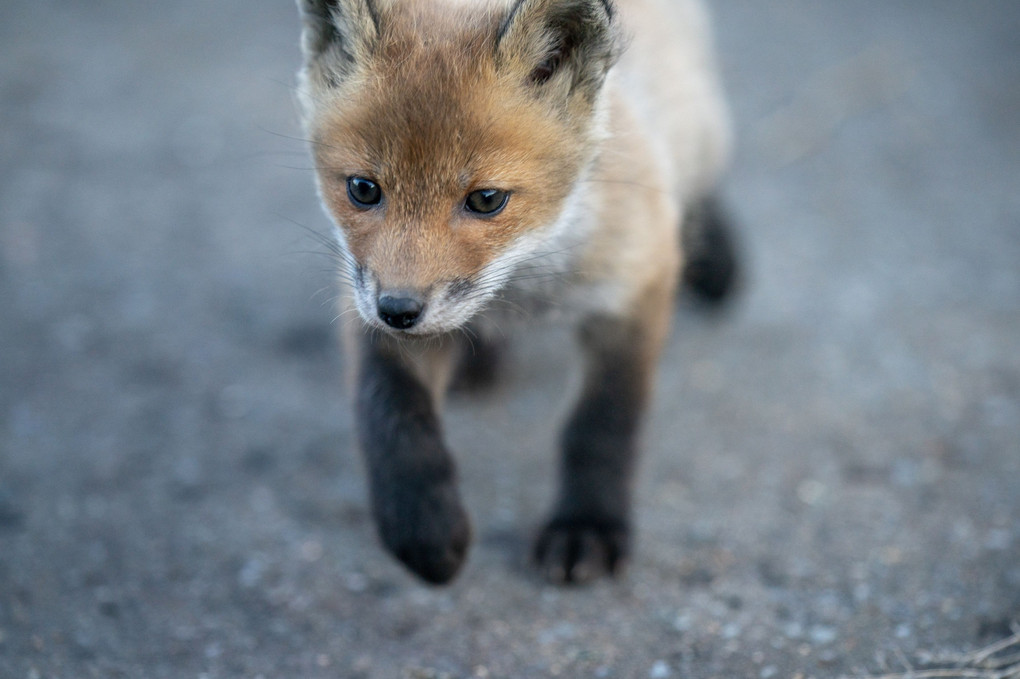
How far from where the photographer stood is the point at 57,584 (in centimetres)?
318

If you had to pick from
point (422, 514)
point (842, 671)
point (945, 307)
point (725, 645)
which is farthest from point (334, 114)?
point (945, 307)

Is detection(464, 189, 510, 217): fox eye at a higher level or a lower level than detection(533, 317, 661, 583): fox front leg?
higher

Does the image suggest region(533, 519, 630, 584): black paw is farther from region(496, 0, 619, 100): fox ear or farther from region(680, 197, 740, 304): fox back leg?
region(680, 197, 740, 304): fox back leg

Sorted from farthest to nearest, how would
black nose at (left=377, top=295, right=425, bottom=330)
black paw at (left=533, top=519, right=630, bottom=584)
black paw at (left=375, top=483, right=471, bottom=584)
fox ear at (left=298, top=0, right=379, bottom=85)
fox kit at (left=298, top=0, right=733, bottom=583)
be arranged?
black paw at (left=533, top=519, right=630, bottom=584), black paw at (left=375, top=483, right=471, bottom=584), fox ear at (left=298, top=0, right=379, bottom=85), fox kit at (left=298, top=0, right=733, bottom=583), black nose at (left=377, top=295, right=425, bottom=330)

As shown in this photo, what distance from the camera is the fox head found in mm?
2592

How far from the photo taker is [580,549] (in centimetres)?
331

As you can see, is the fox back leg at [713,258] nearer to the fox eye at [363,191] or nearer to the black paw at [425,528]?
the black paw at [425,528]

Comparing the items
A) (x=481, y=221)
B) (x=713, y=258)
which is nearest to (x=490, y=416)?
(x=713, y=258)

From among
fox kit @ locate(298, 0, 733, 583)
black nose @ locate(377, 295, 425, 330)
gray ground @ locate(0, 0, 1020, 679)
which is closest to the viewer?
black nose @ locate(377, 295, 425, 330)

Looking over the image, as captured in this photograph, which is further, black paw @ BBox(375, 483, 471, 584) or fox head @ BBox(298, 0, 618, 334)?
black paw @ BBox(375, 483, 471, 584)

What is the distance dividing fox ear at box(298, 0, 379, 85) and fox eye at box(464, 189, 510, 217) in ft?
1.85

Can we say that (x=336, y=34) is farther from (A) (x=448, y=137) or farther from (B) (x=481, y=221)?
(B) (x=481, y=221)

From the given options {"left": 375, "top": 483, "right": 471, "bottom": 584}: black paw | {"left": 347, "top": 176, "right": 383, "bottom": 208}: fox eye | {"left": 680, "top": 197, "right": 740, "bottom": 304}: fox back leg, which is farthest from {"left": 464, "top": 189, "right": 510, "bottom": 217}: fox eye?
{"left": 680, "top": 197, "right": 740, "bottom": 304}: fox back leg

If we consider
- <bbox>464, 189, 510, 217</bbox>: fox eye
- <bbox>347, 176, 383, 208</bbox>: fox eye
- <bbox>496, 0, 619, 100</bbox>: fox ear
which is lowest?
<bbox>347, 176, 383, 208</bbox>: fox eye
